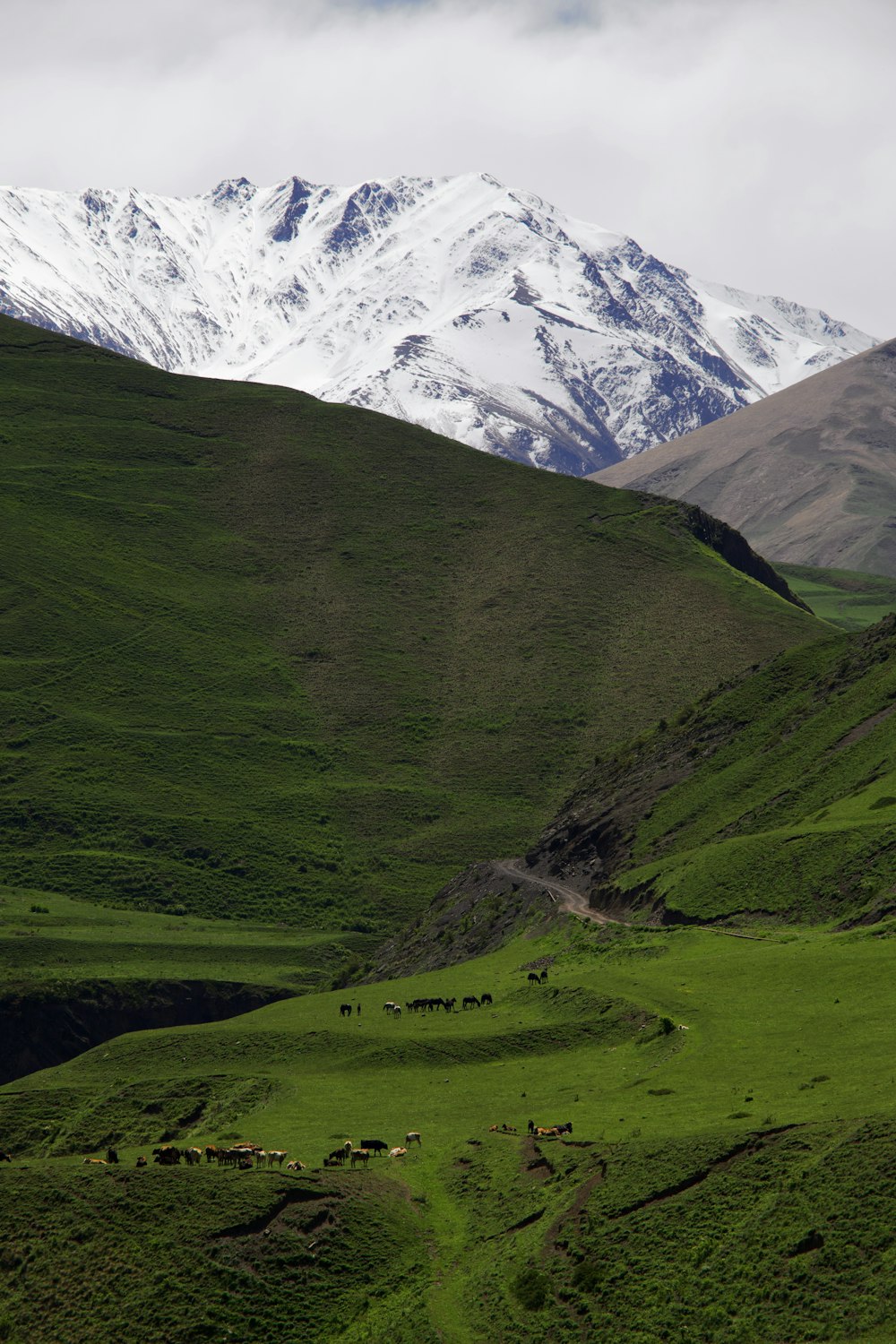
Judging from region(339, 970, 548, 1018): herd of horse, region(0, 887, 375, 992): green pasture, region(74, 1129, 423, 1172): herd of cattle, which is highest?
region(74, 1129, 423, 1172): herd of cattle

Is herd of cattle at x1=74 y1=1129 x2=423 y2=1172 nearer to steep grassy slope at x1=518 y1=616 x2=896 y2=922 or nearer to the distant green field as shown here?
the distant green field

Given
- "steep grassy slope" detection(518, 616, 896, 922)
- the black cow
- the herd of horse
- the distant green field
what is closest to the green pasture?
"steep grassy slope" detection(518, 616, 896, 922)

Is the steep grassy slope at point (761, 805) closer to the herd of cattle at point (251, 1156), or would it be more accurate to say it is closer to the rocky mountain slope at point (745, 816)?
the rocky mountain slope at point (745, 816)

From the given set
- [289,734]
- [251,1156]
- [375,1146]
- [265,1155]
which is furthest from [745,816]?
[289,734]

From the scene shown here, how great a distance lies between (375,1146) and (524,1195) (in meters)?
6.77

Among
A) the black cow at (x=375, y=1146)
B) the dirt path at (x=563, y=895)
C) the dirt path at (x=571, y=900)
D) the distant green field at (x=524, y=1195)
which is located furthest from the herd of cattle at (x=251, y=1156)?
the dirt path at (x=563, y=895)

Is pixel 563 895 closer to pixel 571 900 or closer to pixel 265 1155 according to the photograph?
pixel 571 900

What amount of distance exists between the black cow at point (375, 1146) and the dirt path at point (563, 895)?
42.6 m

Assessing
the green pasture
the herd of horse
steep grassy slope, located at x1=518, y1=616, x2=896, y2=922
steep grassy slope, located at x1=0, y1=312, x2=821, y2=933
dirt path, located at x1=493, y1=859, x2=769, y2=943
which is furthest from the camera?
steep grassy slope, located at x1=0, y1=312, x2=821, y2=933

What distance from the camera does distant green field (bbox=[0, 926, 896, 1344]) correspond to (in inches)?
1672

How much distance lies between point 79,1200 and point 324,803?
113516 millimetres

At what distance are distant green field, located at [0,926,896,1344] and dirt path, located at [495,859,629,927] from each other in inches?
1159

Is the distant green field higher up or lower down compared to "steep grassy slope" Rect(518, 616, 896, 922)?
lower down

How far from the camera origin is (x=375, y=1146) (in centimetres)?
5362
